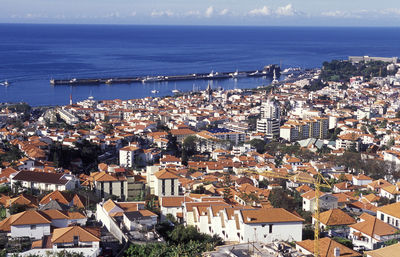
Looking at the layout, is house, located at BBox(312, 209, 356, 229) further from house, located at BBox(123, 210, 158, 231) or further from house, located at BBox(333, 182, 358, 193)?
house, located at BBox(333, 182, 358, 193)

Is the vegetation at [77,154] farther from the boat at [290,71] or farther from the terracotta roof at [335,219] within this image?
the boat at [290,71]

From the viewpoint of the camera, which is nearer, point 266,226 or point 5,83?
point 266,226

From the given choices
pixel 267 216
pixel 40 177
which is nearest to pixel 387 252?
pixel 267 216

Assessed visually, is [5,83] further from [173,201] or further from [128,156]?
[173,201]

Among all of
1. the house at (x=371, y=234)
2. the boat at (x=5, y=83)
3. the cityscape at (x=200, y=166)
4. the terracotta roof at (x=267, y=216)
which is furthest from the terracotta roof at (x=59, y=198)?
the boat at (x=5, y=83)

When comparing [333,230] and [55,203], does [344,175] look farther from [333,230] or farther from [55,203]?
[55,203]

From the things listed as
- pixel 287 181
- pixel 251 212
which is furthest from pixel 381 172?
Result: pixel 251 212

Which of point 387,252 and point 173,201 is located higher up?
point 387,252

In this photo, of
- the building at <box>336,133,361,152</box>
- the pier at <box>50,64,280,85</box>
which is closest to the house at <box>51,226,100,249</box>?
the building at <box>336,133,361,152</box>
